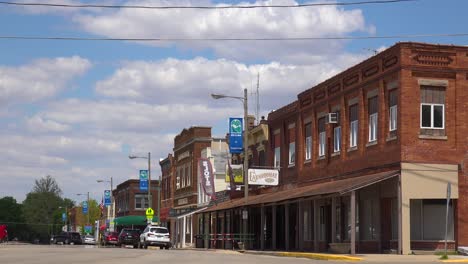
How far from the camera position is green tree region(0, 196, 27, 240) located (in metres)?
173

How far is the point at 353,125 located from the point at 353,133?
0.40 meters

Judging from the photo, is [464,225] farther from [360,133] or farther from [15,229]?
[15,229]

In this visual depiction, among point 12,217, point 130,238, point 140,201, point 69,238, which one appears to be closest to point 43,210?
point 12,217

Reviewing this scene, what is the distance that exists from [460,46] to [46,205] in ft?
453

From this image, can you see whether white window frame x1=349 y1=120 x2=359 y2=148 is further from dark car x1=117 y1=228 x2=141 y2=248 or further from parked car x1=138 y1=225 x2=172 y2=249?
dark car x1=117 y1=228 x2=141 y2=248

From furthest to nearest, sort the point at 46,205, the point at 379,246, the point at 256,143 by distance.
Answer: the point at 46,205 → the point at 256,143 → the point at 379,246

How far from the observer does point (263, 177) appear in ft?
161

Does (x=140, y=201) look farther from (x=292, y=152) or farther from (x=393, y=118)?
(x=393, y=118)

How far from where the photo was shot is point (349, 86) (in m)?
39.5

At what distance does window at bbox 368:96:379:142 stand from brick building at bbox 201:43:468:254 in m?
0.05

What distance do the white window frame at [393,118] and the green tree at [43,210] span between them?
133 metres

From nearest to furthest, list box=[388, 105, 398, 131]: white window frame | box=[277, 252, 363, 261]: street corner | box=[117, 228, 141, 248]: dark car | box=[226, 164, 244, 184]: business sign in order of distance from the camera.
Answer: box=[277, 252, 363, 261]: street corner → box=[388, 105, 398, 131]: white window frame → box=[226, 164, 244, 184]: business sign → box=[117, 228, 141, 248]: dark car

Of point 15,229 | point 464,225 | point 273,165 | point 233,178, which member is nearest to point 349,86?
point 464,225

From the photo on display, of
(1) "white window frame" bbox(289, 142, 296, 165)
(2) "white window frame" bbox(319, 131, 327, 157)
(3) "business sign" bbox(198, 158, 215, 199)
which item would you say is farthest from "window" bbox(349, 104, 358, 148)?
(3) "business sign" bbox(198, 158, 215, 199)
